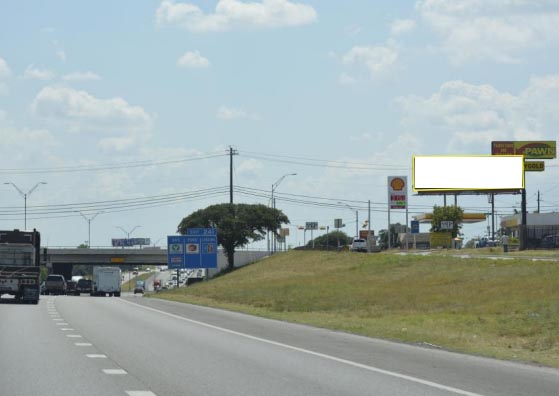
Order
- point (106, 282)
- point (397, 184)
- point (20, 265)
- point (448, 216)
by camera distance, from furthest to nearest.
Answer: point (448, 216) → point (397, 184) → point (106, 282) → point (20, 265)

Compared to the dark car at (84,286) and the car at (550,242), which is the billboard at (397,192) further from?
the dark car at (84,286)

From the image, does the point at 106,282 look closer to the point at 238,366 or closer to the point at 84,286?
the point at 84,286

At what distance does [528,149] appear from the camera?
4432 inches

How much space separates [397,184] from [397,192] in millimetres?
998

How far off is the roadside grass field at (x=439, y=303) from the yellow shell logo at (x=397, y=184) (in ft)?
72.5

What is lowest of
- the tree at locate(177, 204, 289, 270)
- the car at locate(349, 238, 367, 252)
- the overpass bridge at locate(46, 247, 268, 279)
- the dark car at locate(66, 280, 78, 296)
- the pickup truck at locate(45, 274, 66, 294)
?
the dark car at locate(66, 280, 78, 296)

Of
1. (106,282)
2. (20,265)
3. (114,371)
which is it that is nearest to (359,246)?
(106,282)

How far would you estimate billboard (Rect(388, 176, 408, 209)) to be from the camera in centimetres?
10362

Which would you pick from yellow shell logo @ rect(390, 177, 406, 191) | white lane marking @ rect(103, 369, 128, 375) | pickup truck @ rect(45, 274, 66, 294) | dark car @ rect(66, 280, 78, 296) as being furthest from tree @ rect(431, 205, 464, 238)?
white lane marking @ rect(103, 369, 128, 375)

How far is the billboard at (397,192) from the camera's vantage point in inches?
4080

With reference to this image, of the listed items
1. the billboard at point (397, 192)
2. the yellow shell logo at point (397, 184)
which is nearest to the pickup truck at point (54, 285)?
the billboard at point (397, 192)

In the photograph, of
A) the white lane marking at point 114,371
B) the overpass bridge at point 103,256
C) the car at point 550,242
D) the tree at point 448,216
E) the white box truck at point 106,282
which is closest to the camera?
the white lane marking at point 114,371

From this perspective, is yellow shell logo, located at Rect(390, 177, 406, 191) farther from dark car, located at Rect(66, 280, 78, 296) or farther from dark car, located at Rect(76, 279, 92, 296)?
dark car, located at Rect(66, 280, 78, 296)

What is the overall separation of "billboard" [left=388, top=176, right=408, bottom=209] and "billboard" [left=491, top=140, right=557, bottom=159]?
1239cm
